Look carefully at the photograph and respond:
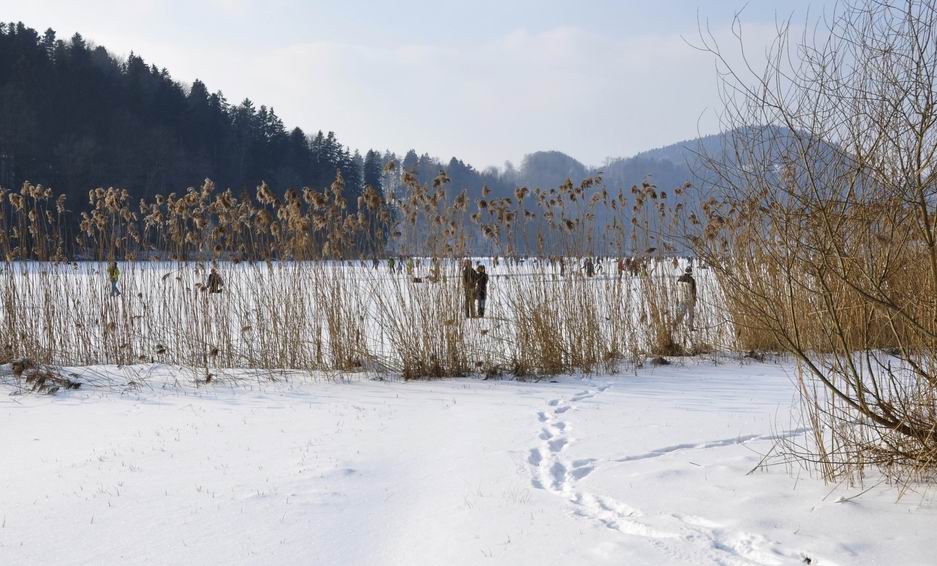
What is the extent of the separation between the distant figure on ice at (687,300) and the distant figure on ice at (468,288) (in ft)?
8.62

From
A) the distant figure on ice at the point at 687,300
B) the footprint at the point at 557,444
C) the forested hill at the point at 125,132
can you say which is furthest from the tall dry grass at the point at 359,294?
the forested hill at the point at 125,132

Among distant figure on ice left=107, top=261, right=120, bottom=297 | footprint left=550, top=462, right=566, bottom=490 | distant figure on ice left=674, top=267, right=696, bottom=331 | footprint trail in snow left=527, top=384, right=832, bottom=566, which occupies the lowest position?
footprint left=550, top=462, right=566, bottom=490

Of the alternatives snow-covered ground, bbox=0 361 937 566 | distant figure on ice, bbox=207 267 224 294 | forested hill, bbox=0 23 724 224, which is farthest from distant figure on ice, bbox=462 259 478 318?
forested hill, bbox=0 23 724 224

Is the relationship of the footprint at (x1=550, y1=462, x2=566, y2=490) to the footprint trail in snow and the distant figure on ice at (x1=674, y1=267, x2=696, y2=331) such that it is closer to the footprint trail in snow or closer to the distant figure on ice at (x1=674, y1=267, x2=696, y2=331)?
the footprint trail in snow

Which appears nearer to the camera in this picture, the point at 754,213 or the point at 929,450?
the point at 929,450

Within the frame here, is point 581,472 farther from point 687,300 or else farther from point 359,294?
point 687,300

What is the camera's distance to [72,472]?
430 cm

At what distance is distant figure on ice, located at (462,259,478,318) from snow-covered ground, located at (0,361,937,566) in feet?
4.01

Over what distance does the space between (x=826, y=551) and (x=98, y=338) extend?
794 centimetres

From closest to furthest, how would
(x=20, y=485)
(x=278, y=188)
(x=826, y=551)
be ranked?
(x=826, y=551) → (x=20, y=485) → (x=278, y=188)

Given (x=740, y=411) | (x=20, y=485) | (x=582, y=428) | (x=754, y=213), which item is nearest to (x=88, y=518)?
(x=20, y=485)

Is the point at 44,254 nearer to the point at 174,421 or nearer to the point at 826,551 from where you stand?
the point at 174,421

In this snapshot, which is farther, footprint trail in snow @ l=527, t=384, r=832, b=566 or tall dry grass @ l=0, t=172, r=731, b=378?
tall dry grass @ l=0, t=172, r=731, b=378

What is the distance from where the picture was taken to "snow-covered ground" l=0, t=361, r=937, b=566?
Answer: 2932 mm
